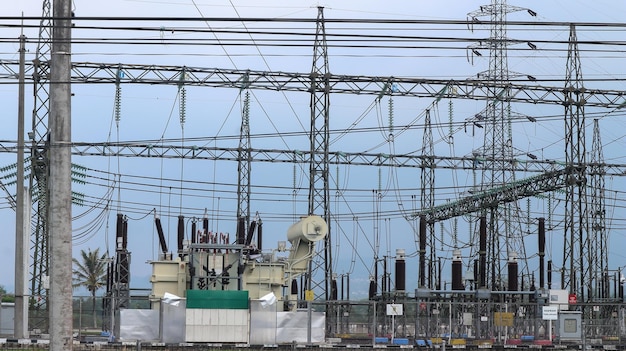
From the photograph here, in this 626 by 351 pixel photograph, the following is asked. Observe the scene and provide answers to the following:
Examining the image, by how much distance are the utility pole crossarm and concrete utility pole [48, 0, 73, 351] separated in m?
35.4

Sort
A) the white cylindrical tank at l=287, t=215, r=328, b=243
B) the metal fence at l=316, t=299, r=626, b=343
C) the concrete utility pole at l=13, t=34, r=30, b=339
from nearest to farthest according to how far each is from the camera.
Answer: the concrete utility pole at l=13, t=34, r=30, b=339
the metal fence at l=316, t=299, r=626, b=343
the white cylindrical tank at l=287, t=215, r=328, b=243

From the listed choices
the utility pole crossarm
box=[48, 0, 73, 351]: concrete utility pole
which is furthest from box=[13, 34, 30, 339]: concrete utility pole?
the utility pole crossarm

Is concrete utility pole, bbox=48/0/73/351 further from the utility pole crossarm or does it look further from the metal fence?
the utility pole crossarm

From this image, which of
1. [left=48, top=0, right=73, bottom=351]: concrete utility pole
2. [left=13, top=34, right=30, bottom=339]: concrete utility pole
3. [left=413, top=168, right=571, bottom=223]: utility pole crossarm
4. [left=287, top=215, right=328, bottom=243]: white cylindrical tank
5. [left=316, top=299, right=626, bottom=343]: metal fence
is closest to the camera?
[left=48, top=0, right=73, bottom=351]: concrete utility pole

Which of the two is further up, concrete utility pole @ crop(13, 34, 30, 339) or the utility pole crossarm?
the utility pole crossarm

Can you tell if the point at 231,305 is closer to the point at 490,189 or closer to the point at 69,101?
the point at 69,101

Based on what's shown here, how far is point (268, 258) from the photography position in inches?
1528

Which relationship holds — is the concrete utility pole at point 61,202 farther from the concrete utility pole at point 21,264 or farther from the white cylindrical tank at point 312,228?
the white cylindrical tank at point 312,228

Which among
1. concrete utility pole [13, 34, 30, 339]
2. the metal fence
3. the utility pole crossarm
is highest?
the utility pole crossarm

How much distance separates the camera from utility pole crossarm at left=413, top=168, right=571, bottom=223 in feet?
179

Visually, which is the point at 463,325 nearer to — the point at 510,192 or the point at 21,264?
the point at 21,264

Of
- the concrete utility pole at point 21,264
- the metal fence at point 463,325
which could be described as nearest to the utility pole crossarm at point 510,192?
the metal fence at point 463,325

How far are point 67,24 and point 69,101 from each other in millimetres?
1294

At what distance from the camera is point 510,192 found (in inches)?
2240
